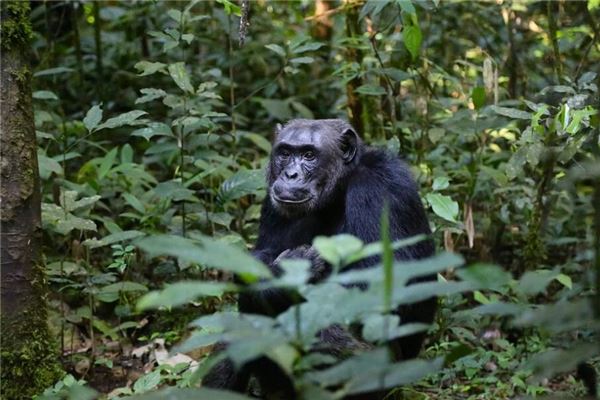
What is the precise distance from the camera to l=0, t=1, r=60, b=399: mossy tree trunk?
201 inches

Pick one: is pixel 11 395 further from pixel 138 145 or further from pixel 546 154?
pixel 138 145

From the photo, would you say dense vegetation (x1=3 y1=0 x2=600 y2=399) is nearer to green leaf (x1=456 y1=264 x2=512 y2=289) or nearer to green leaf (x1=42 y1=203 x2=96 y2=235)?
green leaf (x1=42 y1=203 x2=96 y2=235)

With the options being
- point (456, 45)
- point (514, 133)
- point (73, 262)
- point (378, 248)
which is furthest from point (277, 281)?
point (456, 45)

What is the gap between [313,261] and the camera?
5043 millimetres

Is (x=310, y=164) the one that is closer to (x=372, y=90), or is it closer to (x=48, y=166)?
(x=372, y=90)

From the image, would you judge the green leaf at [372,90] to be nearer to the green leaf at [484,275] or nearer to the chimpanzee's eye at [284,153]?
the chimpanzee's eye at [284,153]

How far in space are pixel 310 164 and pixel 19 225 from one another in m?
1.90

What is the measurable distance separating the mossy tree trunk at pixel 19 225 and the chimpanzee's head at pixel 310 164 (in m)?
1.57

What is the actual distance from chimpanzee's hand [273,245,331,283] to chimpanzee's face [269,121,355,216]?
1.46 feet

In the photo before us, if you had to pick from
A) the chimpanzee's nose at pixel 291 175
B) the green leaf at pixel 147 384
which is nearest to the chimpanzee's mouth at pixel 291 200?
the chimpanzee's nose at pixel 291 175

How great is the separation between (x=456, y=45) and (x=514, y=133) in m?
2.63

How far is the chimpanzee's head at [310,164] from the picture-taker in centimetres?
562

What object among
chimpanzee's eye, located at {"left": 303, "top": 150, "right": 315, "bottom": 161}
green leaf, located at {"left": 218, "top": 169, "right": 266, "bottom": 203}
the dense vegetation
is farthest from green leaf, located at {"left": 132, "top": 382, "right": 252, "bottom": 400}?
green leaf, located at {"left": 218, "top": 169, "right": 266, "bottom": 203}

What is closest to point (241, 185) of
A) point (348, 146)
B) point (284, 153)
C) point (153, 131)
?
point (153, 131)
